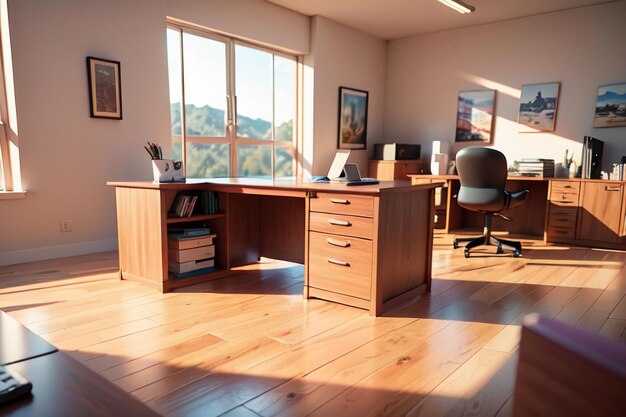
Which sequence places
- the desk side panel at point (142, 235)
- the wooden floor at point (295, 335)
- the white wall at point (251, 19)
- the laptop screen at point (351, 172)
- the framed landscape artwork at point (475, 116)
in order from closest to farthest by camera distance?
the wooden floor at point (295, 335), the desk side panel at point (142, 235), the laptop screen at point (351, 172), the white wall at point (251, 19), the framed landscape artwork at point (475, 116)

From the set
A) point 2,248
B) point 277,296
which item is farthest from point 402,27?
point 2,248

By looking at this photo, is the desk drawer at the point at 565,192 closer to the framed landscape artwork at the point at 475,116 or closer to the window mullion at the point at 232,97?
the framed landscape artwork at the point at 475,116

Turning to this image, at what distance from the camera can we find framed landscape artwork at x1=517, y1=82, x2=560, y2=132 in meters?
5.42

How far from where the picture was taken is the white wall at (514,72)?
5074 millimetres

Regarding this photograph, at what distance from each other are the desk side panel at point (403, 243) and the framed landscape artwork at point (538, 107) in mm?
3530

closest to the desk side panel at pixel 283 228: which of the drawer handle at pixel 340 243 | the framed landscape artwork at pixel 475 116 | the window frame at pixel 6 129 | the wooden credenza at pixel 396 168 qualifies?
the drawer handle at pixel 340 243

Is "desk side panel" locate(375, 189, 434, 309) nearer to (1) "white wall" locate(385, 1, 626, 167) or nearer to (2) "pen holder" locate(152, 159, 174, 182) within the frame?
(2) "pen holder" locate(152, 159, 174, 182)

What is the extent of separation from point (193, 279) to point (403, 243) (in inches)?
60.1

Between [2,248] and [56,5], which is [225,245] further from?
[56,5]

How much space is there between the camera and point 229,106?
5.20 metres

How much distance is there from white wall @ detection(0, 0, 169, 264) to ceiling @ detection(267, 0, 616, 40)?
6.46 feet

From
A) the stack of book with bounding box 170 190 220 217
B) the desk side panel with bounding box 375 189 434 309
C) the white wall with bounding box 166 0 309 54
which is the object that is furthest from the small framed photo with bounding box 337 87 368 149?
the desk side panel with bounding box 375 189 434 309

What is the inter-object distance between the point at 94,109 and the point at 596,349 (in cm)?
423

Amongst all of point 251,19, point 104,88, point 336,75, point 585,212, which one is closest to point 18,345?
point 104,88
